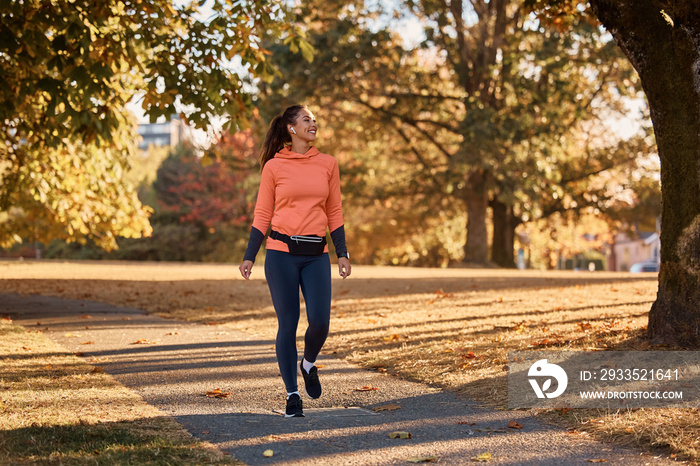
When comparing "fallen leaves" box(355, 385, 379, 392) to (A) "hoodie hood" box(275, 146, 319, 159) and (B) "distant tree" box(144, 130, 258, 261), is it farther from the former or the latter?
(B) "distant tree" box(144, 130, 258, 261)

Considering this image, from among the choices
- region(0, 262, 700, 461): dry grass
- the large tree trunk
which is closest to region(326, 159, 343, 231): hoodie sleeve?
region(0, 262, 700, 461): dry grass

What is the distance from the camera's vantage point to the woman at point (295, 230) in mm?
4805

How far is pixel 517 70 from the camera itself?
2189 cm

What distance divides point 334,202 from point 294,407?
1420 millimetres

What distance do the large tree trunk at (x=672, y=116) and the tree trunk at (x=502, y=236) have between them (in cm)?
2166

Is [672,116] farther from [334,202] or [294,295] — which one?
[294,295]

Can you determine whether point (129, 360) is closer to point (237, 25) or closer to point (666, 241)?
point (237, 25)

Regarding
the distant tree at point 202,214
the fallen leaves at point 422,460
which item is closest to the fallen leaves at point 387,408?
the fallen leaves at point 422,460

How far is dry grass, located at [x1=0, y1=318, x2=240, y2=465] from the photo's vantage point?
153 inches

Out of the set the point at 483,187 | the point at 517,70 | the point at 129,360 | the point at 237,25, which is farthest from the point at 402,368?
the point at 483,187

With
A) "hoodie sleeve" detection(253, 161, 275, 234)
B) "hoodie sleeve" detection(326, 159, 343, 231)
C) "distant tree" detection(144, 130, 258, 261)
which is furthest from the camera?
"distant tree" detection(144, 130, 258, 261)

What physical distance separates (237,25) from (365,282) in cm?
955

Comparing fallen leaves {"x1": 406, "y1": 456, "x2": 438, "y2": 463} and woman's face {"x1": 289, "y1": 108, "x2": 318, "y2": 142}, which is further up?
woman's face {"x1": 289, "y1": 108, "x2": 318, "y2": 142}

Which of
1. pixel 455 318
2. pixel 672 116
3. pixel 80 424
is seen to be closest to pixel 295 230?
pixel 80 424
